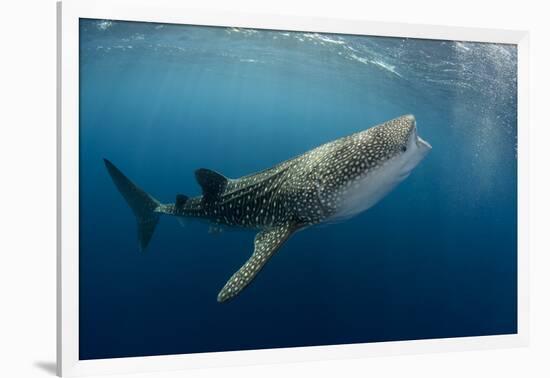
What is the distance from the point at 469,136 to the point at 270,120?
125 inches

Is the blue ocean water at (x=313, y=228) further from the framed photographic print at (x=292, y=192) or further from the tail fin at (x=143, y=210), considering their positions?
the tail fin at (x=143, y=210)

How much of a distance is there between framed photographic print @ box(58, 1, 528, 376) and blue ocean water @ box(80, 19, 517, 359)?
3cm

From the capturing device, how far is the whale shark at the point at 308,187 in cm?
403

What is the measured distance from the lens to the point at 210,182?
5137mm

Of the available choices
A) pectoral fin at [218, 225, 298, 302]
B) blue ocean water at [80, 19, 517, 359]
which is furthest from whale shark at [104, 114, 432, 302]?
blue ocean water at [80, 19, 517, 359]

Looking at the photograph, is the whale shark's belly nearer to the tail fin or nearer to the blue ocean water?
the blue ocean water

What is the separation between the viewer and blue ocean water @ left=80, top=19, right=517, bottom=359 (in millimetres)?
4613

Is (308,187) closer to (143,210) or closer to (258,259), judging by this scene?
(258,259)

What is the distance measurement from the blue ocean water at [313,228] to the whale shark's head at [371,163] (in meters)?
1.45

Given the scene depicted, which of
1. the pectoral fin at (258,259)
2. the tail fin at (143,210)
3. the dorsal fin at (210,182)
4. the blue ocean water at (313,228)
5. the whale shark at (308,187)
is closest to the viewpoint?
the pectoral fin at (258,259)

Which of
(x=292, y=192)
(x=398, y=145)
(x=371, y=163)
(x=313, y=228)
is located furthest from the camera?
(x=313, y=228)

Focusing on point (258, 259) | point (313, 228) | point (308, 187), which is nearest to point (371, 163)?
point (308, 187)

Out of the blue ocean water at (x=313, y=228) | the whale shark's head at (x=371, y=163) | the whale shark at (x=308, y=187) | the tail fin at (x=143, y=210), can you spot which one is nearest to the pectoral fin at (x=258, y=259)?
the whale shark at (x=308, y=187)

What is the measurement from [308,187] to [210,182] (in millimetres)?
1300
